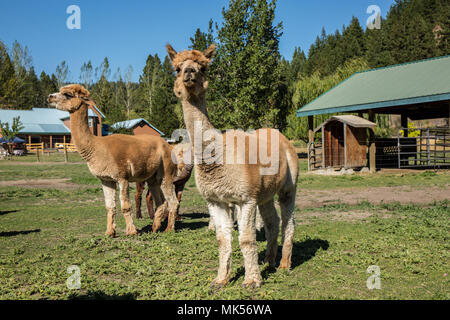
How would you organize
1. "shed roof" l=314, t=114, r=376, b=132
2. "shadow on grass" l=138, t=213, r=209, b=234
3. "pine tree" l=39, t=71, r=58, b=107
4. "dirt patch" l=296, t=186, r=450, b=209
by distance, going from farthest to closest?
1. "pine tree" l=39, t=71, r=58, b=107
2. "shed roof" l=314, t=114, r=376, b=132
3. "dirt patch" l=296, t=186, r=450, b=209
4. "shadow on grass" l=138, t=213, r=209, b=234

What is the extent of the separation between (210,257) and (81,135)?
147 inches

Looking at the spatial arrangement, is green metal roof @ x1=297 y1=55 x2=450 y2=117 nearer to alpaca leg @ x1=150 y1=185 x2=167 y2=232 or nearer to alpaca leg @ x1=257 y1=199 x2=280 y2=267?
alpaca leg @ x1=150 y1=185 x2=167 y2=232

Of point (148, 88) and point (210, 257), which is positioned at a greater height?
point (148, 88)

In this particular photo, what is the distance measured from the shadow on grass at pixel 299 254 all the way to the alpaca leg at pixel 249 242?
47cm

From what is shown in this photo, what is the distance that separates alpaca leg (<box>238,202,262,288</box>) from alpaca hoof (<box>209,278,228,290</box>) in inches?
10.2

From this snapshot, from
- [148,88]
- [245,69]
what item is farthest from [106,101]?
[245,69]

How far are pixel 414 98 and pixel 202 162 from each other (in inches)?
725

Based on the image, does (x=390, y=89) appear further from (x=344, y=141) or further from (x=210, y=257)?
(x=210, y=257)

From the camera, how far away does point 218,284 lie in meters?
4.62

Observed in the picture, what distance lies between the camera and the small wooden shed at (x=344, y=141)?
75.3 ft

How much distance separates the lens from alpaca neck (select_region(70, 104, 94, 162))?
7555 millimetres

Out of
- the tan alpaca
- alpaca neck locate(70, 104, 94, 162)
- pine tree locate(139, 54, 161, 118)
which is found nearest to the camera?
the tan alpaca

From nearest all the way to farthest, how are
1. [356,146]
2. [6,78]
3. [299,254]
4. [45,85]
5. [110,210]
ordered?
[299,254]
[110,210]
[356,146]
[6,78]
[45,85]

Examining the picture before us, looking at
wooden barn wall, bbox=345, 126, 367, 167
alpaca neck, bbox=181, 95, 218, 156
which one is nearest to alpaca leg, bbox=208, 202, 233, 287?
alpaca neck, bbox=181, 95, 218, 156
